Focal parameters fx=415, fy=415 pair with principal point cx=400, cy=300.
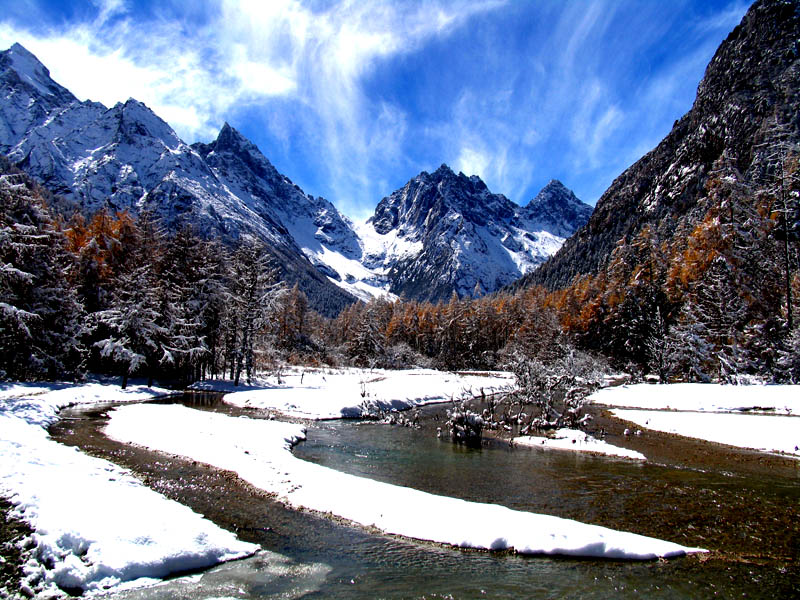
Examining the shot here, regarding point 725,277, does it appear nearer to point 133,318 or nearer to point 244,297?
point 244,297

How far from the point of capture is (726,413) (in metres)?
22.5

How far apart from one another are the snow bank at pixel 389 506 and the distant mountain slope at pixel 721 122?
6110 centimetres

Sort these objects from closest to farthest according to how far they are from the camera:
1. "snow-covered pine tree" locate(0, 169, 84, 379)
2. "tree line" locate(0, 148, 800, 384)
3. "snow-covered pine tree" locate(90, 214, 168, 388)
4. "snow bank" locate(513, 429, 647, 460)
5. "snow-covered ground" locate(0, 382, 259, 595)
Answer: "snow-covered ground" locate(0, 382, 259, 595), "snow bank" locate(513, 429, 647, 460), "snow-covered pine tree" locate(0, 169, 84, 379), "tree line" locate(0, 148, 800, 384), "snow-covered pine tree" locate(90, 214, 168, 388)

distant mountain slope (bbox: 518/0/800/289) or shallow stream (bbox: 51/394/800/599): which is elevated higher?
distant mountain slope (bbox: 518/0/800/289)

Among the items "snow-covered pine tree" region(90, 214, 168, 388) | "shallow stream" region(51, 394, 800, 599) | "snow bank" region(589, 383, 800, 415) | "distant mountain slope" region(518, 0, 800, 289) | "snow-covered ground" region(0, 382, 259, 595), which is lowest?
"shallow stream" region(51, 394, 800, 599)

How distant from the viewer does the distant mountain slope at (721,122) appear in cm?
7719

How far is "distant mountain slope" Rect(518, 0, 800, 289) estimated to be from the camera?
77.2 metres

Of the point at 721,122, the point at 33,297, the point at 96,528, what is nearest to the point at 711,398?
the point at 96,528

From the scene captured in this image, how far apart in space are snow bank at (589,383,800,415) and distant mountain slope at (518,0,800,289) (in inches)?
1506

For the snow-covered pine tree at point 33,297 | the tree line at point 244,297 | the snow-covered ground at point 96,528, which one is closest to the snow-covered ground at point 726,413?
the tree line at point 244,297

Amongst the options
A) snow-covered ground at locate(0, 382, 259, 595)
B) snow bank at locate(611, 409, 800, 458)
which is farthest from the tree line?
snow-covered ground at locate(0, 382, 259, 595)

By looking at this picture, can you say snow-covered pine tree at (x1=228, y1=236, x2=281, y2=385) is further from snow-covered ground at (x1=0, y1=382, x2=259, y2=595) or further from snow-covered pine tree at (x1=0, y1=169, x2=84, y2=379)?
snow-covered ground at (x1=0, y1=382, x2=259, y2=595)

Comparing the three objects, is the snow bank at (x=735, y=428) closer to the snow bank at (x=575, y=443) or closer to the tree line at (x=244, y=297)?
the snow bank at (x=575, y=443)

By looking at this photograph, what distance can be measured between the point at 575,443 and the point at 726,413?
10.3 metres
